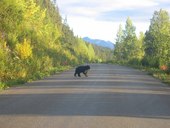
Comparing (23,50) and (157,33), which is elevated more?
(157,33)

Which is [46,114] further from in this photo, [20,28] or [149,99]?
[20,28]

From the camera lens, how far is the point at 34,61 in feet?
115

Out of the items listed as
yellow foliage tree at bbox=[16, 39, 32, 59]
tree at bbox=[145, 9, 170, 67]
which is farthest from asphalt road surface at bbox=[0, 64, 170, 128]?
tree at bbox=[145, 9, 170, 67]

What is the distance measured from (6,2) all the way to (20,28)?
4.10 meters

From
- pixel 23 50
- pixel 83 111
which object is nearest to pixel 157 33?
pixel 23 50

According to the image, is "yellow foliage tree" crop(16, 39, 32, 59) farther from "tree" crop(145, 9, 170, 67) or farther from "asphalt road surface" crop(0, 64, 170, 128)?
"tree" crop(145, 9, 170, 67)

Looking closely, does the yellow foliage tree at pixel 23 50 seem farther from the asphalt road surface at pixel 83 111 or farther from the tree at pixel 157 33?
the tree at pixel 157 33

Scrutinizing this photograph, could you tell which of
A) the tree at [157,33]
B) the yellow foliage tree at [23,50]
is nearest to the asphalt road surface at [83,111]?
the yellow foliage tree at [23,50]

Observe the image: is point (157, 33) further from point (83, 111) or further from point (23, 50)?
point (83, 111)

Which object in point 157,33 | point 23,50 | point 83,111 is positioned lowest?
point 83,111

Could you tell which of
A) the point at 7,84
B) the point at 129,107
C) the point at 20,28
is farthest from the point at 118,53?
the point at 129,107

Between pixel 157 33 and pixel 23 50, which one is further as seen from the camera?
pixel 157 33

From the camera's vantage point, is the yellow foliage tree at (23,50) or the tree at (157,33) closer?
the yellow foliage tree at (23,50)

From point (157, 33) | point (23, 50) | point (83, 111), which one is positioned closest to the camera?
point (83, 111)
